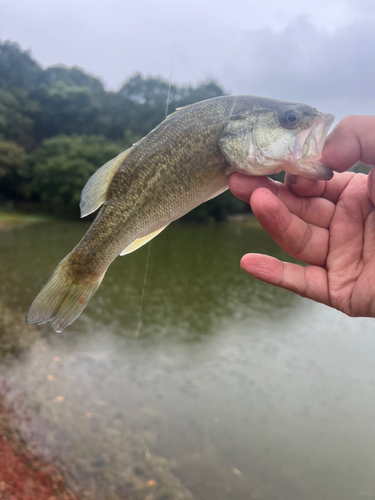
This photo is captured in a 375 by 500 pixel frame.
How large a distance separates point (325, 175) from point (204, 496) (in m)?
7.20

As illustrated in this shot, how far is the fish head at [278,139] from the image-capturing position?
192 cm

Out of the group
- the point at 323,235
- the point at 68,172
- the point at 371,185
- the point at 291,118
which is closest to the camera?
the point at 291,118

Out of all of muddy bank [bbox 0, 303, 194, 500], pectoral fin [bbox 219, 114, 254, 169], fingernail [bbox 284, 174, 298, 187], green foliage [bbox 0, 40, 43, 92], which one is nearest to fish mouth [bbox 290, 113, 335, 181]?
pectoral fin [bbox 219, 114, 254, 169]

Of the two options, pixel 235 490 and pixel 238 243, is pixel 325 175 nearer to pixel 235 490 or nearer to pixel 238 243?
pixel 235 490

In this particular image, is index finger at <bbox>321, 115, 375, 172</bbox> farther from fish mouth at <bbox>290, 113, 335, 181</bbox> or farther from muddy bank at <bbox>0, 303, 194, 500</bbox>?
muddy bank at <bbox>0, 303, 194, 500</bbox>

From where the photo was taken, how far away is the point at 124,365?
439 inches

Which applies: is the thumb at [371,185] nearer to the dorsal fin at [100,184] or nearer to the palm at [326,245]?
the palm at [326,245]

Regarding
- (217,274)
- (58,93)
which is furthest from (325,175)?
(58,93)

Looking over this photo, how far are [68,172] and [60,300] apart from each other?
3682cm

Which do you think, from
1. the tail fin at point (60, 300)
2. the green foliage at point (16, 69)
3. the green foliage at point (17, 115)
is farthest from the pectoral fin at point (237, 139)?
the green foliage at point (16, 69)

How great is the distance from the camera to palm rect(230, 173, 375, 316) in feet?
7.56

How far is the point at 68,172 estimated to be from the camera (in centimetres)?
3597

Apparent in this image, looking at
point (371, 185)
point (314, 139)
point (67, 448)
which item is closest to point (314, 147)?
point (314, 139)

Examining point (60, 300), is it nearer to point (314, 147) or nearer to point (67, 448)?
point (314, 147)
